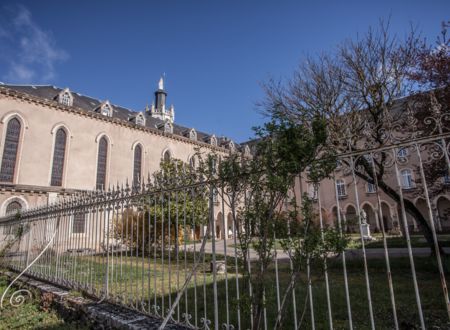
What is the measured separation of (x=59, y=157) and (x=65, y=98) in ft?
17.3

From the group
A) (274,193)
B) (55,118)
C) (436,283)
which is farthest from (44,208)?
(55,118)

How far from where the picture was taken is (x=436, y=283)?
22.8ft

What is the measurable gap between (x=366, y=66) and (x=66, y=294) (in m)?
12.0

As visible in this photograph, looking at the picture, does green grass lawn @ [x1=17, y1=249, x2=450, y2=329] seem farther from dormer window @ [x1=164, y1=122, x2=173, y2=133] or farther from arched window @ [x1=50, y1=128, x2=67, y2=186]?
dormer window @ [x1=164, y1=122, x2=173, y2=133]

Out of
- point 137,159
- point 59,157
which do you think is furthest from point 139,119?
point 59,157

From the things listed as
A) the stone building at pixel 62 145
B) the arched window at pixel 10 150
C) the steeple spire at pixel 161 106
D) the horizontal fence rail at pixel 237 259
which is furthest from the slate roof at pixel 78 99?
the steeple spire at pixel 161 106

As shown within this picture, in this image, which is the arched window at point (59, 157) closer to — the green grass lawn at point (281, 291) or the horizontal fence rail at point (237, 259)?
the horizontal fence rail at point (237, 259)

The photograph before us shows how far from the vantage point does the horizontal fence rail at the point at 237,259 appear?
2654 millimetres

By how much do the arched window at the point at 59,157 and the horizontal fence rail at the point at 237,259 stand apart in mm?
13564

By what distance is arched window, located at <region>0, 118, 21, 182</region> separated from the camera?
67.7 ft

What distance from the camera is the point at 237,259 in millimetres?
3094

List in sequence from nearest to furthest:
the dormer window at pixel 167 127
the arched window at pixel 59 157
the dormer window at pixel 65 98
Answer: the arched window at pixel 59 157
the dormer window at pixel 65 98
the dormer window at pixel 167 127

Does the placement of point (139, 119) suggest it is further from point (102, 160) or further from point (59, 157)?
point (59, 157)

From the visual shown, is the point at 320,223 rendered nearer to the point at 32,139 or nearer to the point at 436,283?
the point at 436,283
